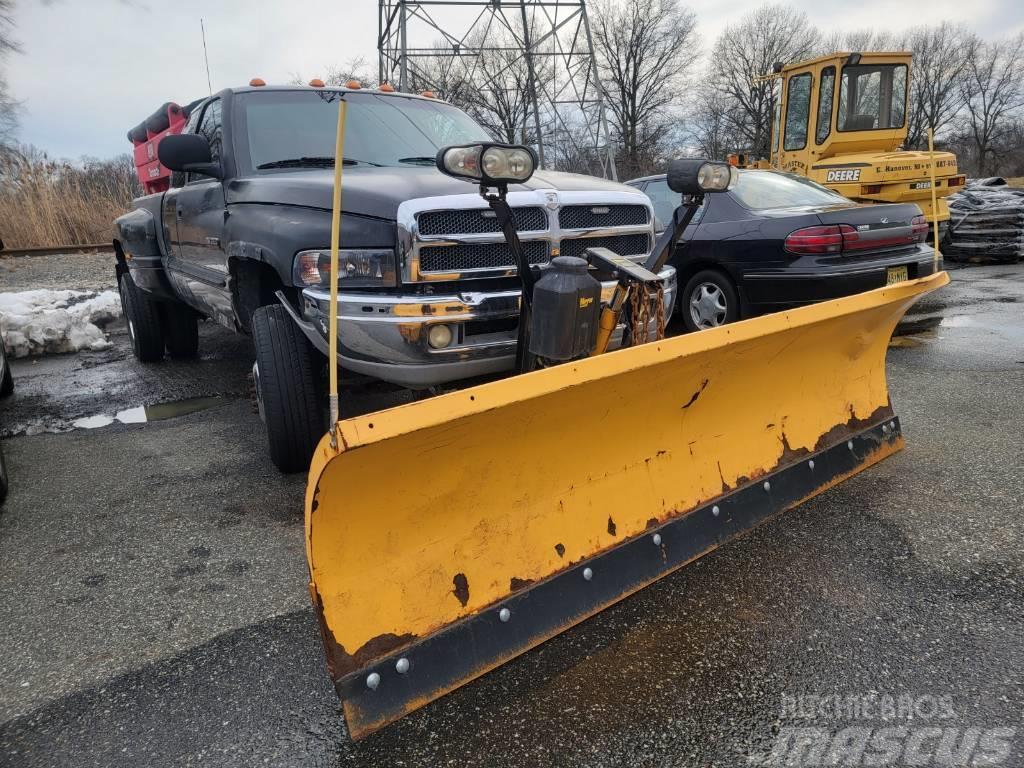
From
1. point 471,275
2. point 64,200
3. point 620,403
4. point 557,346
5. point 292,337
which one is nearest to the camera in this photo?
point 620,403

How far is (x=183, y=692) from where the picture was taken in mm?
2162

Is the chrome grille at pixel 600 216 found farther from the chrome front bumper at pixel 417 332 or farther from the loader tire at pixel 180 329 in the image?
the loader tire at pixel 180 329

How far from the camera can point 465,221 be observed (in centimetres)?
312

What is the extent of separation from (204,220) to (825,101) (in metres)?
9.05

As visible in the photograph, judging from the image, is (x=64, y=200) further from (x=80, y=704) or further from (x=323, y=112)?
(x=80, y=704)

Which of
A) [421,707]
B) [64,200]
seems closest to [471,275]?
[421,707]

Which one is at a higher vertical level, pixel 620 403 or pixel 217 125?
pixel 217 125

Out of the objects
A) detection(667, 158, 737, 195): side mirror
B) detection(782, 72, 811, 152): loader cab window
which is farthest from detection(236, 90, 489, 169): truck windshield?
detection(782, 72, 811, 152): loader cab window

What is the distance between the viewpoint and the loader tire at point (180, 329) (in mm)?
6773

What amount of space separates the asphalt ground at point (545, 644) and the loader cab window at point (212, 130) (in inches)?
75.6

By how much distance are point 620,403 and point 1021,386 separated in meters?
4.15

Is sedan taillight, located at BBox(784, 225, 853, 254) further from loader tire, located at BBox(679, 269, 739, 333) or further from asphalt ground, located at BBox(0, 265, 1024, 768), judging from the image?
asphalt ground, located at BBox(0, 265, 1024, 768)

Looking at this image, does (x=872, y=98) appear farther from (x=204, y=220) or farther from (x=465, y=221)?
(x=204, y=220)

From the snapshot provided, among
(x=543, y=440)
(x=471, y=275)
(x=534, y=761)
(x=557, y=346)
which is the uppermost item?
(x=471, y=275)
